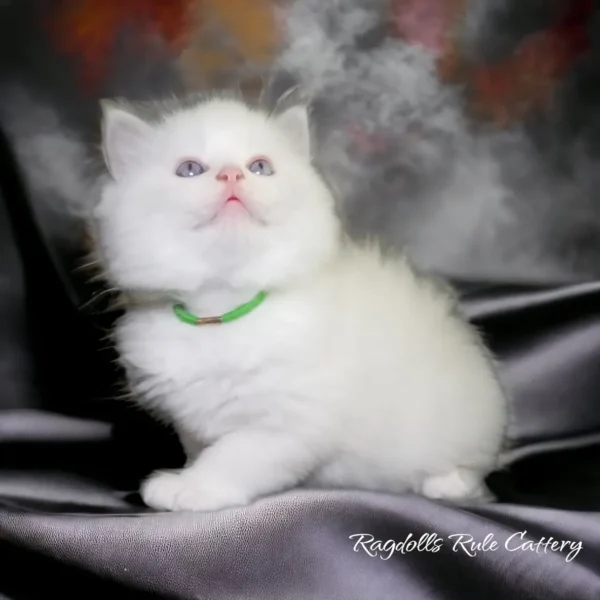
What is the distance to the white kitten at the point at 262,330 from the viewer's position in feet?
3.32

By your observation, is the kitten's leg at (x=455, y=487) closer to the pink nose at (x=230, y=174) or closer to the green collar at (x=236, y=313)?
the green collar at (x=236, y=313)

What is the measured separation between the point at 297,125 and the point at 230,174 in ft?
0.72

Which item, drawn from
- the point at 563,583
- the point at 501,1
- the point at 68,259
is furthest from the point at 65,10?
the point at 563,583

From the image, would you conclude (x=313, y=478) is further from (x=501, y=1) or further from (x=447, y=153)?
(x=501, y=1)

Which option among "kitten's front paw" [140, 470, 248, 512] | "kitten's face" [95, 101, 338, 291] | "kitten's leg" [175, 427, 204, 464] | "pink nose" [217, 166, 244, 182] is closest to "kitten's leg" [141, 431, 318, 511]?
"kitten's front paw" [140, 470, 248, 512]

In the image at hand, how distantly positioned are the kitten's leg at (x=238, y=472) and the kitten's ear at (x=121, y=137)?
416 millimetres

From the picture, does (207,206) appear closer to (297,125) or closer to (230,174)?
(230,174)

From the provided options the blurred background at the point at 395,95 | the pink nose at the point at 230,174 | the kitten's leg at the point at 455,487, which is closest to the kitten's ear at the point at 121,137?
the pink nose at the point at 230,174

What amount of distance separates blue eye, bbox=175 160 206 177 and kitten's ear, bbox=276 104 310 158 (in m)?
0.17

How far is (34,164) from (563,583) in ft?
3.69

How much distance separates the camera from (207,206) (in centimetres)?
98

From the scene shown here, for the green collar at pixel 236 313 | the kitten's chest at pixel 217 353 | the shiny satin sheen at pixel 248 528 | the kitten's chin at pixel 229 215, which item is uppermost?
the kitten's chin at pixel 229 215

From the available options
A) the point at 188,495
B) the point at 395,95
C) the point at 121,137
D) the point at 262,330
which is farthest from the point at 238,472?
the point at 395,95

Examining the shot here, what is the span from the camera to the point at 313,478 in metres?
1.12
